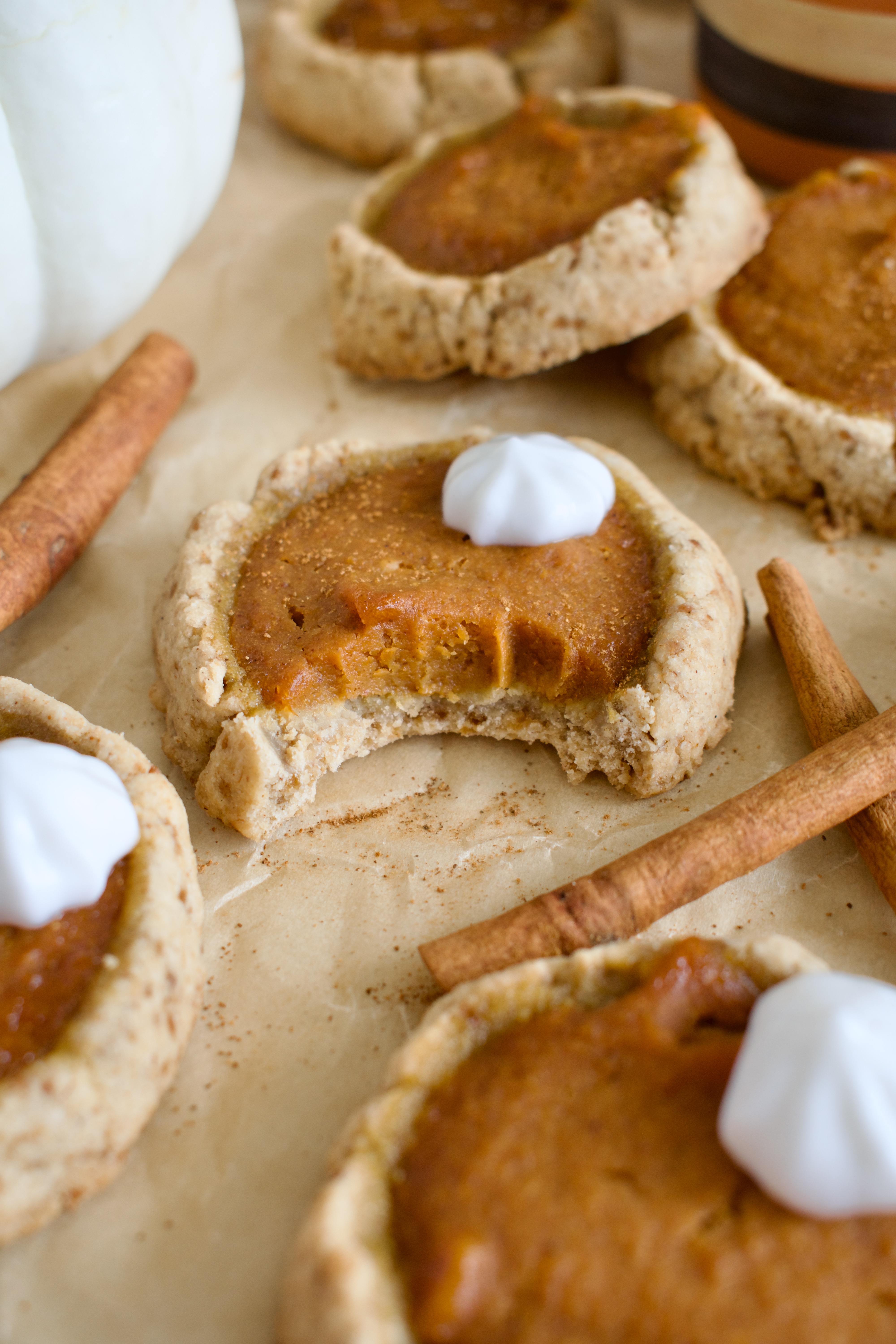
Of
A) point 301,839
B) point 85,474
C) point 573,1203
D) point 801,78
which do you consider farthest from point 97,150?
point 573,1203

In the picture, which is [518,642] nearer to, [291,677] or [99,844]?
[291,677]

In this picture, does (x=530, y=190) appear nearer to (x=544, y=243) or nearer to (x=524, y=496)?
(x=544, y=243)

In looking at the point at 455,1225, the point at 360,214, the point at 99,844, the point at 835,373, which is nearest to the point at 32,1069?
the point at 99,844

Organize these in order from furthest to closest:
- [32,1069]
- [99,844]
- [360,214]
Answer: [360,214]
[99,844]
[32,1069]

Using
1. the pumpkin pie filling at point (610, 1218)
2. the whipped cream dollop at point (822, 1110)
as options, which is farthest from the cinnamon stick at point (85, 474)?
the whipped cream dollop at point (822, 1110)

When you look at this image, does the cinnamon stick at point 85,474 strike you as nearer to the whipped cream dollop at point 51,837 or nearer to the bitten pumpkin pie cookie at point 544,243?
the bitten pumpkin pie cookie at point 544,243
